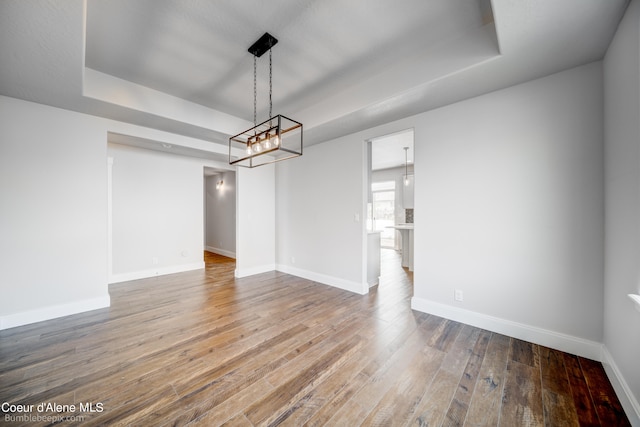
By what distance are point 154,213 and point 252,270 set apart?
2354 mm

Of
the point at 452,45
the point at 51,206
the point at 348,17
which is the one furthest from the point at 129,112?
the point at 452,45

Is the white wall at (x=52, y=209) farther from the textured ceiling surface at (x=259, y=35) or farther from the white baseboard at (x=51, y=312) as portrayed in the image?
the textured ceiling surface at (x=259, y=35)

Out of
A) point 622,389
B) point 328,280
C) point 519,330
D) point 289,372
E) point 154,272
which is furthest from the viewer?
point 154,272

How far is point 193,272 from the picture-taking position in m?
5.11

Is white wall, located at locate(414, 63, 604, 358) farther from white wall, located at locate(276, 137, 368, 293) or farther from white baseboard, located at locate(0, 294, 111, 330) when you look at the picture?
white baseboard, located at locate(0, 294, 111, 330)

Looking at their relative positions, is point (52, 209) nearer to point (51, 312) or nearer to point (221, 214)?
point (51, 312)

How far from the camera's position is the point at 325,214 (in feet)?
14.3

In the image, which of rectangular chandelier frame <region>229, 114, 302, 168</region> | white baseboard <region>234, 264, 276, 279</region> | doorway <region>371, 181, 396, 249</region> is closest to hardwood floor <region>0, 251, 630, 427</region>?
white baseboard <region>234, 264, 276, 279</region>

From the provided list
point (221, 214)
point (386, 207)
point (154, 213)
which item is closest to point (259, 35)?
point (154, 213)

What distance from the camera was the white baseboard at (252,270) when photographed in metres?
4.73

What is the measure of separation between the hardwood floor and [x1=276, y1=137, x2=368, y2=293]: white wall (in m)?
1.12

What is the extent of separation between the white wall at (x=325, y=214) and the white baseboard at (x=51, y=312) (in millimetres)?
2970

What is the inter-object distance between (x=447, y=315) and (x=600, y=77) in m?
2.70

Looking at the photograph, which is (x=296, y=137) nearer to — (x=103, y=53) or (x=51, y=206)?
A: (x=103, y=53)
